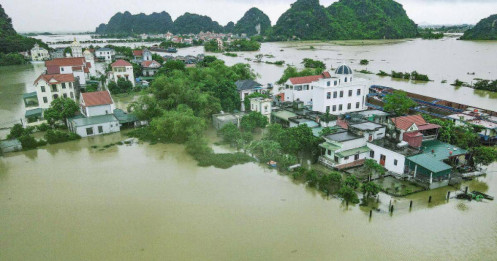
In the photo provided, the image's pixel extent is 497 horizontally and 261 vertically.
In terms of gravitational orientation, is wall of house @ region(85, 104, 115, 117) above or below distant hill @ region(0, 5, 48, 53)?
below

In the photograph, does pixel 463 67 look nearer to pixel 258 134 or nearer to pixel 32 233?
pixel 258 134

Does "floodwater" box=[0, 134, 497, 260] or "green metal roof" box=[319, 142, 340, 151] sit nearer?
"floodwater" box=[0, 134, 497, 260]

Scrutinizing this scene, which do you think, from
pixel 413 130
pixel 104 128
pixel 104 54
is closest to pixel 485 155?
pixel 413 130

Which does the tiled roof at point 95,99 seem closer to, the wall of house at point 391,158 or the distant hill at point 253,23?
the wall of house at point 391,158

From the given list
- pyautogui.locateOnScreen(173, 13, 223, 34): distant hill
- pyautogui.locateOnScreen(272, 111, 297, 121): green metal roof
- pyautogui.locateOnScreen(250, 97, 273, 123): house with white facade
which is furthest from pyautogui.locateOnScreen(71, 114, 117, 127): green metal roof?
pyautogui.locateOnScreen(173, 13, 223, 34): distant hill

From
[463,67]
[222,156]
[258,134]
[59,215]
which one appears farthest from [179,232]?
[463,67]

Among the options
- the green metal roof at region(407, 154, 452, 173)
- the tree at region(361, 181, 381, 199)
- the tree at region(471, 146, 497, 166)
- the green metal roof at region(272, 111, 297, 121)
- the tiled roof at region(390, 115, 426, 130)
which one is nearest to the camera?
the tree at region(361, 181, 381, 199)

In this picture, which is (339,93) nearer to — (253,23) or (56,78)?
(56,78)

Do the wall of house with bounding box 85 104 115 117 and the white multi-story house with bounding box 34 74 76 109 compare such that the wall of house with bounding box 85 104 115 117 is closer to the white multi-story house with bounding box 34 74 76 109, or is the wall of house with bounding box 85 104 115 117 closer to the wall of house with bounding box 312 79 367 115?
the white multi-story house with bounding box 34 74 76 109
